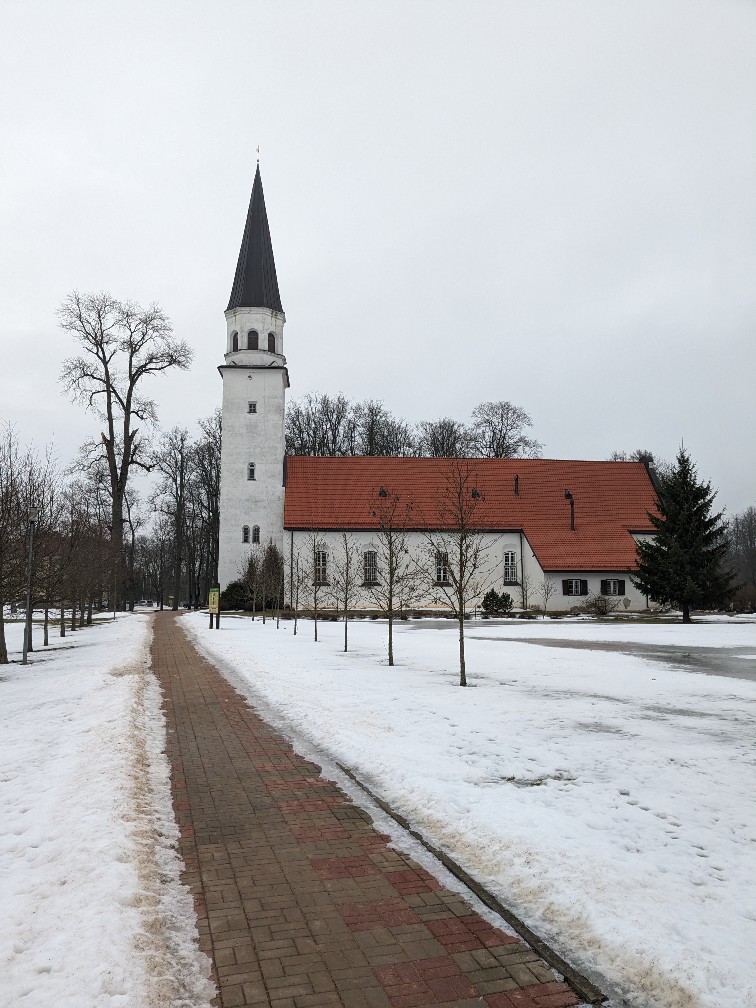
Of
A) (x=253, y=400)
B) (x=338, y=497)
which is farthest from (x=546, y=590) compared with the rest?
(x=253, y=400)

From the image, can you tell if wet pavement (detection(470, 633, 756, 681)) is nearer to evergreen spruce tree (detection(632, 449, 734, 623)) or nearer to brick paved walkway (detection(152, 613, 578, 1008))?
brick paved walkway (detection(152, 613, 578, 1008))

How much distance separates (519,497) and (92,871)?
4392 centimetres

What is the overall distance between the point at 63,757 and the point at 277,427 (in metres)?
39.5

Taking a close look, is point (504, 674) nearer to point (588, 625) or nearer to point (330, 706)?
point (330, 706)

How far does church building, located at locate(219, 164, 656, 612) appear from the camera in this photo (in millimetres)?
44281

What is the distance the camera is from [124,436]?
4191cm

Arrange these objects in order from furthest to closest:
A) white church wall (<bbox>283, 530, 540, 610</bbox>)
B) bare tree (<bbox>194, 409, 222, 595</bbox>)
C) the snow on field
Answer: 1. bare tree (<bbox>194, 409, 222, 595</bbox>)
2. white church wall (<bbox>283, 530, 540, 610</bbox>)
3. the snow on field

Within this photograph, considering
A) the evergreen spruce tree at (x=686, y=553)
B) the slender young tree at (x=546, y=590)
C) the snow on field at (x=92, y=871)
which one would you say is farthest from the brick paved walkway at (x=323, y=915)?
the slender young tree at (x=546, y=590)

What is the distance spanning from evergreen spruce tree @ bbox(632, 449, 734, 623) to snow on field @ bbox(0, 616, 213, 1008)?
30.5 metres

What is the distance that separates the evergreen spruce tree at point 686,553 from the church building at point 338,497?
649 centimetres

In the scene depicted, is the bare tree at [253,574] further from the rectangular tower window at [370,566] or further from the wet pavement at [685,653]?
the wet pavement at [685,653]

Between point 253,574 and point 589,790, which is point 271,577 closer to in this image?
point 253,574

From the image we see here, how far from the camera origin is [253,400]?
4634cm

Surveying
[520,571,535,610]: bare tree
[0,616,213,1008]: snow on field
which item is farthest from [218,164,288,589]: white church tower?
[0,616,213,1008]: snow on field
